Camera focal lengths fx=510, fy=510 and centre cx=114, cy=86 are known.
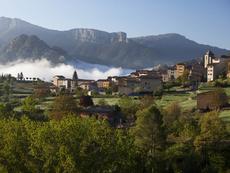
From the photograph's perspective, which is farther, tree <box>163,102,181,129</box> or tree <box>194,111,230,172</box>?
tree <box>163,102,181,129</box>

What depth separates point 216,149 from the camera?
160 ft

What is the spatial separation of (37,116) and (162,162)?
28.7 meters

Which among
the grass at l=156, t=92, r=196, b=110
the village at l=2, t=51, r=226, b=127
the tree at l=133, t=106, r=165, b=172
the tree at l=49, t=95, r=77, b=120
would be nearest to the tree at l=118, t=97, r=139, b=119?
the village at l=2, t=51, r=226, b=127

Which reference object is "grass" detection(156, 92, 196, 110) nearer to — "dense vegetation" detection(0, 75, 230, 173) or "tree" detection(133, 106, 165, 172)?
"tree" detection(133, 106, 165, 172)

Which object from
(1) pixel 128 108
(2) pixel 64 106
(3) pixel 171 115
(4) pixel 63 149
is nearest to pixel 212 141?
(3) pixel 171 115

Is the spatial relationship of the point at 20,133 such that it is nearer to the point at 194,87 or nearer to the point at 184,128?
the point at 184,128

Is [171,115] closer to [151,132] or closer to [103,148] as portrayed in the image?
[151,132]

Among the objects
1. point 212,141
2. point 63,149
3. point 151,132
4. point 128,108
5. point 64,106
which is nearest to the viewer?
point 63,149

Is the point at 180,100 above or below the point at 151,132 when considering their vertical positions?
above

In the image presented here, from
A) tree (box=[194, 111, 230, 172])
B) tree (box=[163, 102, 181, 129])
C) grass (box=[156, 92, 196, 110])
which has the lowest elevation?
tree (box=[194, 111, 230, 172])

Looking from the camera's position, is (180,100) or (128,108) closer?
(128,108)

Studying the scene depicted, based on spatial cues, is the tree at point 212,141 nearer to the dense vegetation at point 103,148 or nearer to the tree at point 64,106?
the dense vegetation at point 103,148

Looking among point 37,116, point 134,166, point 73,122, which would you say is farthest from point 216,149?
point 37,116

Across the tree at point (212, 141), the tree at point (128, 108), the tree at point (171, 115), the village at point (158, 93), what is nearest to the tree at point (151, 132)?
the tree at point (212, 141)
